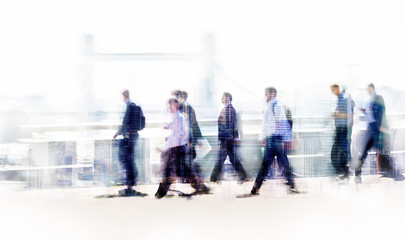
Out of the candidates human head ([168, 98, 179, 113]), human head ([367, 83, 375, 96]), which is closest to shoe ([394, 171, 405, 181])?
human head ([367, 83, 375, 96])

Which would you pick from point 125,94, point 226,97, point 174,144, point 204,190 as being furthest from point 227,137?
point 125,94

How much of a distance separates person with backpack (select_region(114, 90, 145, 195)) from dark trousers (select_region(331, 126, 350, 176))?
2397mm

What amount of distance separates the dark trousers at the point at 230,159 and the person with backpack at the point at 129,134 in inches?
42.7

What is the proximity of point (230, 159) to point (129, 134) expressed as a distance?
4.45 feet

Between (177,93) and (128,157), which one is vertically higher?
(177,93)

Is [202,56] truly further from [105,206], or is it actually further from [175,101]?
[105,206]

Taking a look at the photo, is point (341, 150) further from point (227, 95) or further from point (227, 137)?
point (227, 95)

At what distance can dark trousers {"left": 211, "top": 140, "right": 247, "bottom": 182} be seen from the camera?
20.6 feet

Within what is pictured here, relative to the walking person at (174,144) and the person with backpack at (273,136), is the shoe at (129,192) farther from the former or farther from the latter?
the person with backpack at (273,136)

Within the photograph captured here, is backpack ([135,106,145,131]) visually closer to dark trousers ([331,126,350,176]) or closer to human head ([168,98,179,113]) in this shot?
human head ([168,98,179,113])

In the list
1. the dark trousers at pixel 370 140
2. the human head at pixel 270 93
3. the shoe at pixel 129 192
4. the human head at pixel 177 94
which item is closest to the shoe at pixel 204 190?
the shoe at pixel 129 192

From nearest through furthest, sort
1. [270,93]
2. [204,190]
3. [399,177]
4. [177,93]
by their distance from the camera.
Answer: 1. [270,93]
2. [204,190]
3. [177,93]
4. [399,177]

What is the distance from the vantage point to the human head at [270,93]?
5.62 metres

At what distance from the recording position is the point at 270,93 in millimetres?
5641
